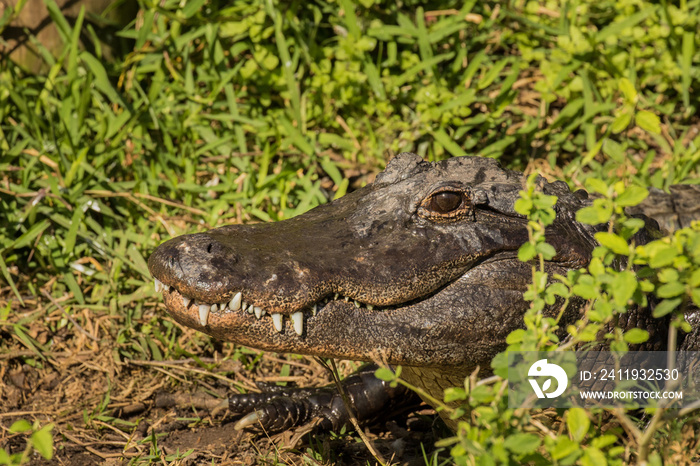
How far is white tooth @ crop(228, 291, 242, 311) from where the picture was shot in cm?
215

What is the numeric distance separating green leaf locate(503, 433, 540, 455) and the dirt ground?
1181 mm

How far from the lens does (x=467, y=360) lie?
249cm

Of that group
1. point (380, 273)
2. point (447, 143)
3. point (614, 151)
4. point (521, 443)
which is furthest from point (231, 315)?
point (614, 151)

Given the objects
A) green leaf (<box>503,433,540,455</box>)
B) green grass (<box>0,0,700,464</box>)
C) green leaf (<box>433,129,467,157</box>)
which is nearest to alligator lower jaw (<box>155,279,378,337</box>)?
green leaf (<box>503,433,540,455</box>)

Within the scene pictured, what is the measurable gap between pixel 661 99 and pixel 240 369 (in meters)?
3.48

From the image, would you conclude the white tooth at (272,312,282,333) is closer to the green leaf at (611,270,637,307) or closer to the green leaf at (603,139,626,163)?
the green leaf at (611,270,637,307)

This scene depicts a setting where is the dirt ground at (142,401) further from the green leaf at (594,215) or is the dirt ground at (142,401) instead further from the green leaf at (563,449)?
the green leaf at (594,215)

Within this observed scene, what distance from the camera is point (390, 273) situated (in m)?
2.36

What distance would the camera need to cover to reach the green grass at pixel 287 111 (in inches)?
154

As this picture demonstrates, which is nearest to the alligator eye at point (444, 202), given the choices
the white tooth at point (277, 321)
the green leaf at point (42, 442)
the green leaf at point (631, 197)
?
the white tooth at point (277, 321)

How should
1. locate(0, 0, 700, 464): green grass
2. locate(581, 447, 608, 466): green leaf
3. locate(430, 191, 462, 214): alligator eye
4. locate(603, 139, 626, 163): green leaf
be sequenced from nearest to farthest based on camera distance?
locate(581, 447, 608, 466): green leaf → locate(430, 191, 462, 214): alligator eye → locate(0, 0, 700, 464): green grass → locate(603, 139, 626, 163): green leaf

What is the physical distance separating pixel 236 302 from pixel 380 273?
51 cm

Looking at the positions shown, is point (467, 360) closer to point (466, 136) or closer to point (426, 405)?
point (426, 405)

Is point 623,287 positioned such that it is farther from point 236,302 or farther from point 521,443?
point 236,302
